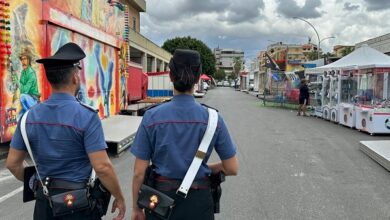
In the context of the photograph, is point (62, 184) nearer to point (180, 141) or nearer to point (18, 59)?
point (180, 141)

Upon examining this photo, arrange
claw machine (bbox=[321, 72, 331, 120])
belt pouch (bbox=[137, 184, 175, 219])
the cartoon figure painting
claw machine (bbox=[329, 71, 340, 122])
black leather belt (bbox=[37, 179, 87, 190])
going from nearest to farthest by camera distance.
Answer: belt pouch (bbox=[137, 184, 175, 219]) < black leather belt (bbox=[37, 179, 87, 190]) < the cartoon figure painting < claw machine (bbox=[329, 71, 340, 122]) < claw machine (bbox=[321, 72, 331, 120])

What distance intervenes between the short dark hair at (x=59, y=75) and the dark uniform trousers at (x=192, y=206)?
38.4 inches

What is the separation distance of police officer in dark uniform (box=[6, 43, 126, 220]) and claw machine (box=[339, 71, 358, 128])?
14031 millimetres

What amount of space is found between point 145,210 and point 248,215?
2.92m

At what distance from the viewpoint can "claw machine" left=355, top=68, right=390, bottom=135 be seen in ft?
44.7

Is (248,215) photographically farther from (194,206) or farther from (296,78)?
(296,78)

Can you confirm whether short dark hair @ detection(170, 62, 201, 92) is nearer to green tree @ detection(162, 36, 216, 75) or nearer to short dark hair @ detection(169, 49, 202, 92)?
short dark hair @ detection(169, 49, 202, 92)

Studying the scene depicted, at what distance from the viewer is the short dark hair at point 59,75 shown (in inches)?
105

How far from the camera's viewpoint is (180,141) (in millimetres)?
2629

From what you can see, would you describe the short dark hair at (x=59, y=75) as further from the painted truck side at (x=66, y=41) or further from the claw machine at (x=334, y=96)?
the claw machine at (x=334, y=96)

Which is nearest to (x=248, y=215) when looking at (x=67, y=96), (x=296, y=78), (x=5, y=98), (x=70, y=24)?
(x=67, y=96)

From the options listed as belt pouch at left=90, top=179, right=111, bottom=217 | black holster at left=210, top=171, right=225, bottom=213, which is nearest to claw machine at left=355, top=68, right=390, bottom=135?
black holster at left=210, top=171, right=225, bottom=213

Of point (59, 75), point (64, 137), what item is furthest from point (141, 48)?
point (64, 137)

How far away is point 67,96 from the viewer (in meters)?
2.71
